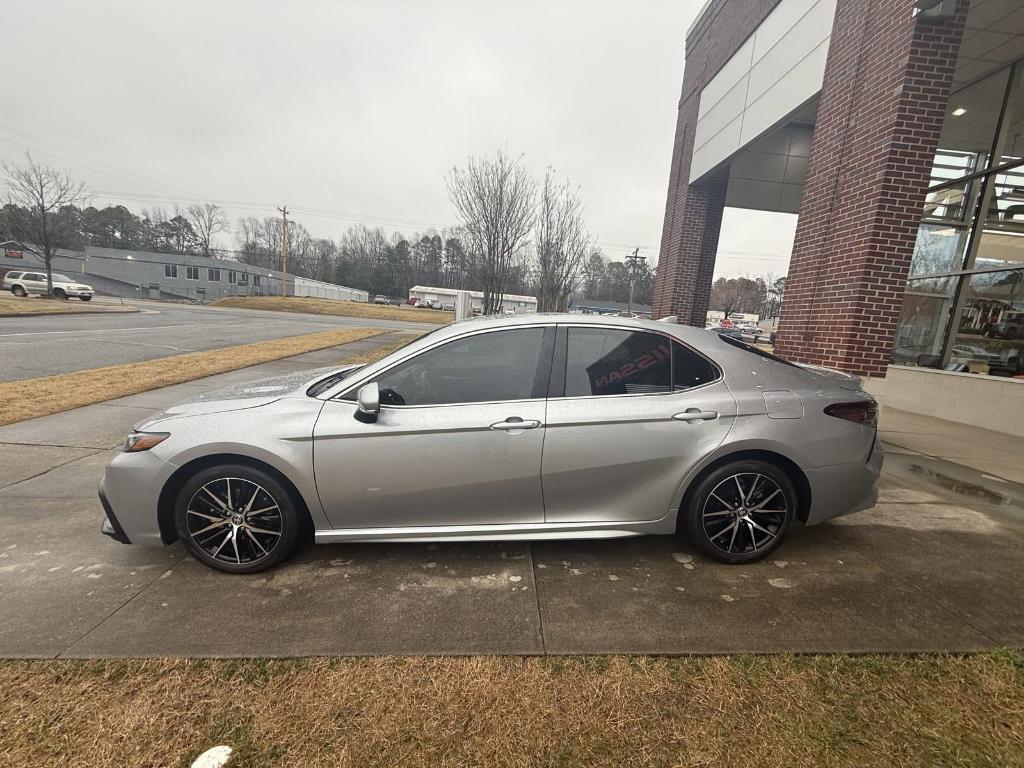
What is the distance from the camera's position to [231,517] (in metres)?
2.65

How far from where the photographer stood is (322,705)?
5.95 feet

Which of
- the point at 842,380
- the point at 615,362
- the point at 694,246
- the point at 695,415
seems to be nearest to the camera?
the point at 695,415

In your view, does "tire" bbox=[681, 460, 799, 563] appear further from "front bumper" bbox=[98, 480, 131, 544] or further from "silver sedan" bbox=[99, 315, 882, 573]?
"front bumper" bbox=[98, 480, 131, 544]

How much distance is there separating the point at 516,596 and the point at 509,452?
2.58ft

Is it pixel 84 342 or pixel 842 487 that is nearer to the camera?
pixel 842 487

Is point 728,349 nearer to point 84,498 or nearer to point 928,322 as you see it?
point 84,498

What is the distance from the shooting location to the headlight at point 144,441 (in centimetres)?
263

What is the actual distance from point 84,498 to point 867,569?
5640 millimetres

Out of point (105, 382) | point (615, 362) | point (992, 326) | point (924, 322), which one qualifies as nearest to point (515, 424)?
point (615, 362)

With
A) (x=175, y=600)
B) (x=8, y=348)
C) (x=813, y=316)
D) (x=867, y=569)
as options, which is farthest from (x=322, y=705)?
(x=8, y=348)

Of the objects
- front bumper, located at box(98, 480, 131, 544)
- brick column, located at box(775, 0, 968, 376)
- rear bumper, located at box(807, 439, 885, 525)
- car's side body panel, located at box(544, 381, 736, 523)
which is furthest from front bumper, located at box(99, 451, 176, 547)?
brick column, located at box(775, 0, 968, 376)

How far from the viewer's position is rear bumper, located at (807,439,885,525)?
288 cm

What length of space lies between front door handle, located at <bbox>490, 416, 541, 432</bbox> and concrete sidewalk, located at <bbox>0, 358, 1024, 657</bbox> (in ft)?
2.94

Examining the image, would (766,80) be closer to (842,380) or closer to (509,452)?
(842,380)
